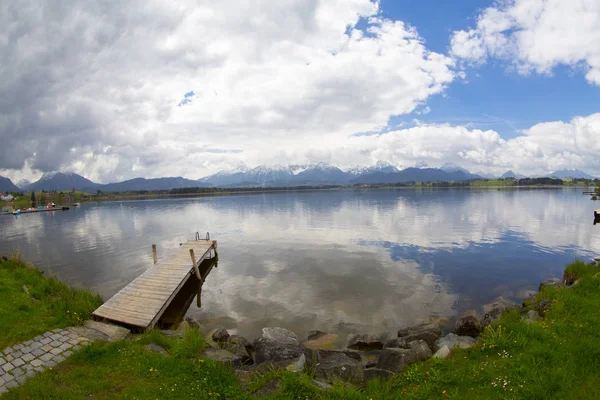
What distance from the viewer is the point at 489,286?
80.0ft

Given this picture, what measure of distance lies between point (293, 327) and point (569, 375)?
13349mm

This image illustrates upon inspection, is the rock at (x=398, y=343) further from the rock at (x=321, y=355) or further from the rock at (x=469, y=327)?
the rock at (x=469, y=327)

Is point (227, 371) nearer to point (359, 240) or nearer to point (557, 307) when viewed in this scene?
point (557, 307)

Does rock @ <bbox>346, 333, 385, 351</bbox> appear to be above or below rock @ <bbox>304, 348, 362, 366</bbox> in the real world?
below

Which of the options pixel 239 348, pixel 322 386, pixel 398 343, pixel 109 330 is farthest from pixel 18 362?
pixel 398 343

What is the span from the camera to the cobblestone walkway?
900cm

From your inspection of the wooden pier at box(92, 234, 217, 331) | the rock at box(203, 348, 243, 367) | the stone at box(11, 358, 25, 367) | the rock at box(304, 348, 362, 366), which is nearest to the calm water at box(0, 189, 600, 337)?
the wooden pier at box(92, 234, 217, 331)

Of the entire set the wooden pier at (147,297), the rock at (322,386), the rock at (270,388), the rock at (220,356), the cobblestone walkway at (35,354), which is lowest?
the wooden pier at (147,297)

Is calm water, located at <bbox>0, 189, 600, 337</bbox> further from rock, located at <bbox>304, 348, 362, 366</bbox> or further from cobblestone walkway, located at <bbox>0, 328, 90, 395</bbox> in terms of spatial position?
cobblestone walkway, located at <bbox>0, 328, 90, 395</bbox>

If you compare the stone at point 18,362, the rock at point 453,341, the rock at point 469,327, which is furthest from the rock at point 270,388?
the rock at point 469,327

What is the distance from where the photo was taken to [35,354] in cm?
1013

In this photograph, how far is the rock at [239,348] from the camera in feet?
46.5

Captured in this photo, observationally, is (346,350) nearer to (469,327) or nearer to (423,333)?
(423,333)

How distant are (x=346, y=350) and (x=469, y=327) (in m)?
7.48
